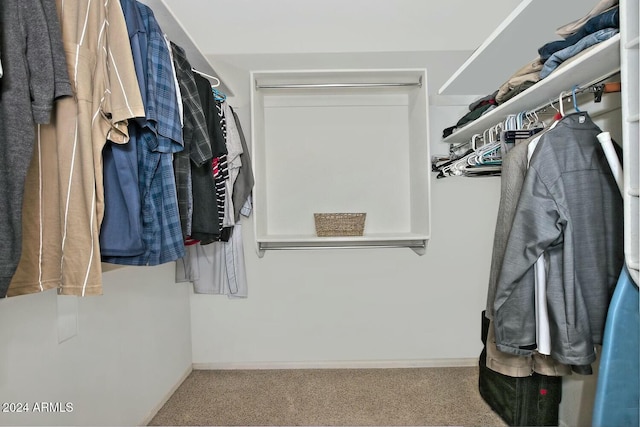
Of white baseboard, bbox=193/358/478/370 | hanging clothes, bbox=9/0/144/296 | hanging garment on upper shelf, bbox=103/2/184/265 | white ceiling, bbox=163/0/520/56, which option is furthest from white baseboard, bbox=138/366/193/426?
white ceiling, bbox=163/0/520/56

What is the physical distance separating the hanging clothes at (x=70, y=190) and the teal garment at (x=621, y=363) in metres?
1.35

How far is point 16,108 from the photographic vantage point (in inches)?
31.1

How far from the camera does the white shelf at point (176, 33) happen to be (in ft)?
4.87

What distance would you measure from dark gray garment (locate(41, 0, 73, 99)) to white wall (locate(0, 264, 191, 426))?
2.40 ft

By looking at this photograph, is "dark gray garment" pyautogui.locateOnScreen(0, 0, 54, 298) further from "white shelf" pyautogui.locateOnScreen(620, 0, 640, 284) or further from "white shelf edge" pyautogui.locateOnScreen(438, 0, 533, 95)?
"white shelf edge" pyautogui.locateOnScreen(438, 0, 533, 95)

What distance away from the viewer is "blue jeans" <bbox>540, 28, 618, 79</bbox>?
112 cm

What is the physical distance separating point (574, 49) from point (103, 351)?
6.96 feet

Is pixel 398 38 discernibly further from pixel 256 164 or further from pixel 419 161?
pixel 256 164

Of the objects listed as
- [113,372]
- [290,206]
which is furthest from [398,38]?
[113,372]

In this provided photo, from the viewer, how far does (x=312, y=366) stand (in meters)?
2.66

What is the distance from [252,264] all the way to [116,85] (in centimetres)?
180

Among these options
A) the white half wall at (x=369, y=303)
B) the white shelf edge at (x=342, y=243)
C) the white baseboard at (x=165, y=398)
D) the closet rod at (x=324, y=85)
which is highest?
the closet rod at (x=324, y=85)

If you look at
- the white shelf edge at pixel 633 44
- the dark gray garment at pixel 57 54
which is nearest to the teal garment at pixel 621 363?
the white shelf edge at pixel 633 44

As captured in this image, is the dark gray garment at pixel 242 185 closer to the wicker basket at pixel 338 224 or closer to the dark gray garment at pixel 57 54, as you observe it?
the wicker basket at pixel 338 224
